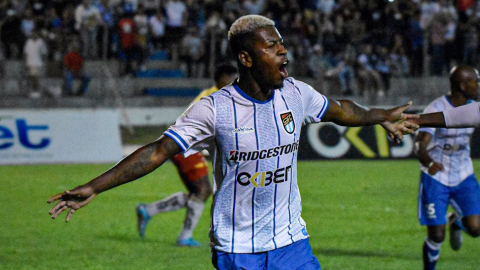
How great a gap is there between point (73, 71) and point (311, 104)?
637 inches

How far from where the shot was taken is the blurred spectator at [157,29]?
21125mm

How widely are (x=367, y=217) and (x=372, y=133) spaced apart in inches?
258

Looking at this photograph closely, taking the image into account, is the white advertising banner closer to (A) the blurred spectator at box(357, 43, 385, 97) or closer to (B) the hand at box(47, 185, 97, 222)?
(A) the blurred spectator at box(357, 43, 385, 97)

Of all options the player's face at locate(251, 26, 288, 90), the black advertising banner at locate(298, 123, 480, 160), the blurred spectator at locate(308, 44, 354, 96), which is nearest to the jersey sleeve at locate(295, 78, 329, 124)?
the player's face at locate(251, 26, 288, 90)

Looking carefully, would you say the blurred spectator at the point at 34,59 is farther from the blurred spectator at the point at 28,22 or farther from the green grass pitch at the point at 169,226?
the green grass pitch at the point at 169,226

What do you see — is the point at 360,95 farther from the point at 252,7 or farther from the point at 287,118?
the point at 287,118

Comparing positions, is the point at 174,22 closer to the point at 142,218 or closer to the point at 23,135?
the point at 23,135

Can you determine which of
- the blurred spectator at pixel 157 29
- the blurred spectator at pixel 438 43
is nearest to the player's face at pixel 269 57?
the blurred spectator at pixel 157 29

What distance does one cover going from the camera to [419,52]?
70.3 ft

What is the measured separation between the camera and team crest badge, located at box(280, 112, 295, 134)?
4539mm

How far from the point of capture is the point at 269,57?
4.49 metres

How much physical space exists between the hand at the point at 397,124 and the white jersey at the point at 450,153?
2.30m

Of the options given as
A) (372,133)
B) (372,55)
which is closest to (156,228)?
(372,133)

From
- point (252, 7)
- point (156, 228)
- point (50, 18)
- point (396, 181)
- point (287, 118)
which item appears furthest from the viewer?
point (252, 7)
